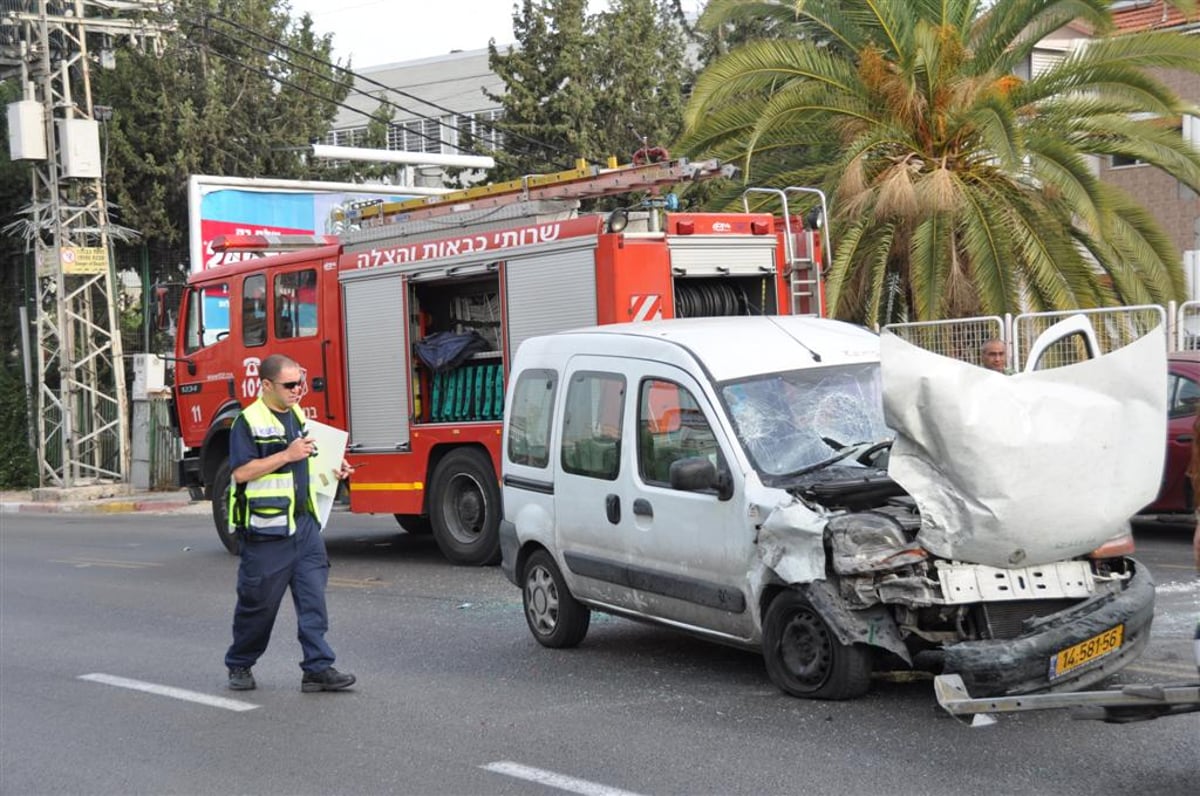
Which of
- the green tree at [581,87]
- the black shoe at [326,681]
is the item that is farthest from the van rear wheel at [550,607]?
the green tree at [581,87]

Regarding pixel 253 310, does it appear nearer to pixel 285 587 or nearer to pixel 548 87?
pixel 285 587

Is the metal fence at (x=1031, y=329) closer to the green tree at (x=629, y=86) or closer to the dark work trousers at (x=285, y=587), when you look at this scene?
the dark work trousers at (x=285, y=587)

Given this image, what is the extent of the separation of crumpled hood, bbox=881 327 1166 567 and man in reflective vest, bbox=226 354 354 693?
3386mm

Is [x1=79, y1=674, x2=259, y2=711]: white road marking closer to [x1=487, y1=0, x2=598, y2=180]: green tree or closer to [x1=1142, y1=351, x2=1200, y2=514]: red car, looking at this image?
[x1=1142, y1=351, x2=1200, y2=514]: red car

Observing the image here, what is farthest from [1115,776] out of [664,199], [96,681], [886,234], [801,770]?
[886,234]

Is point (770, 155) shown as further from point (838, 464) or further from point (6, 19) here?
point (6, 19)

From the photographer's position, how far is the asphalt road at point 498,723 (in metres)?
6.09

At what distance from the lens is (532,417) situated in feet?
30.5

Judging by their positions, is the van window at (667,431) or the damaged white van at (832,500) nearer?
the damaged white van at (832,500)

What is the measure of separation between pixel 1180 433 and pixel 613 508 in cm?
→ 672

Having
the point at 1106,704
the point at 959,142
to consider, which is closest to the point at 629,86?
the point at 959,142

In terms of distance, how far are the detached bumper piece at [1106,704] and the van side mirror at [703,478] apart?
6.08 feet

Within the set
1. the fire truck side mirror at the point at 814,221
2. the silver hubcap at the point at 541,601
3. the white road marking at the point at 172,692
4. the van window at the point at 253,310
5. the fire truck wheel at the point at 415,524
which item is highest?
the fire truck side mirror at the point at 814,221

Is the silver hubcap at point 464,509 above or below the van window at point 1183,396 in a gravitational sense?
below
